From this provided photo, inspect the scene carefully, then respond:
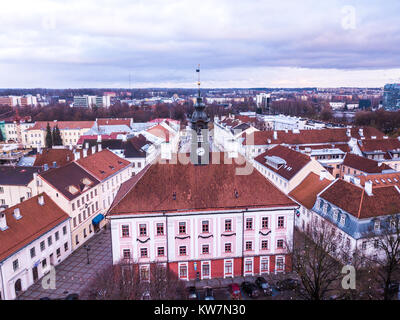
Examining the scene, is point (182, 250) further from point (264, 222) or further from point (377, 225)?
point (377, 225)

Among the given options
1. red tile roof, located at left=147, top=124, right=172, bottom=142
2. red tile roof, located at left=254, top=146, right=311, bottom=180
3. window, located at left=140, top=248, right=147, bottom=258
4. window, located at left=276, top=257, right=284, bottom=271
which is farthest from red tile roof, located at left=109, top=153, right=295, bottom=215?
red tile roof, located at left=147, top=124, right=172, bottom=142

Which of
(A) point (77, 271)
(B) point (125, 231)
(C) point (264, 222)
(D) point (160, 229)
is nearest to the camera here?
(B) point (125, 231)

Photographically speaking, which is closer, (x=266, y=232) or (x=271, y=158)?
(x=266, y=232)

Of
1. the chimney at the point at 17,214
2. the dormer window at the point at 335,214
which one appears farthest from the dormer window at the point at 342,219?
the chimney at the point at 17,214

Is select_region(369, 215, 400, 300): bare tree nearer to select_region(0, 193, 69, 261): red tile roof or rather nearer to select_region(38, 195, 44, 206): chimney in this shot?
select_region(0, 193, 69, 261): red tile roof

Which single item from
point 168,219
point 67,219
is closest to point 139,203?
point 168,219

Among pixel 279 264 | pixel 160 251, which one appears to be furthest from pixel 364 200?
pixel 160 251

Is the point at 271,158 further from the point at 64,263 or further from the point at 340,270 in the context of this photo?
the point at 64,263
